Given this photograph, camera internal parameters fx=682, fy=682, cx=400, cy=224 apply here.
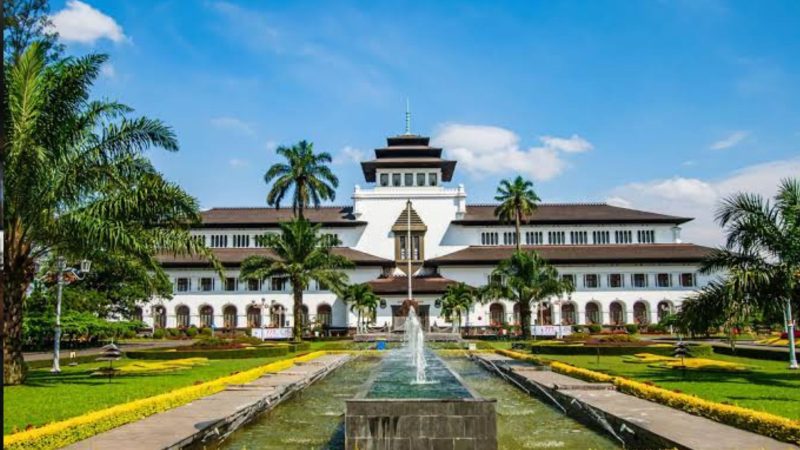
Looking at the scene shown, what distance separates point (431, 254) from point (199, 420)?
58659mm

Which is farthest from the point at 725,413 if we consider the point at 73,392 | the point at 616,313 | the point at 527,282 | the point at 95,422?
the point at 616,313

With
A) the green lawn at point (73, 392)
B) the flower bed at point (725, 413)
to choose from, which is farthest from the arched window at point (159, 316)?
the flower bed at point (725, 413)

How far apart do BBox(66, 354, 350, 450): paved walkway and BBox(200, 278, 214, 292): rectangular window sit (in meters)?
48.7

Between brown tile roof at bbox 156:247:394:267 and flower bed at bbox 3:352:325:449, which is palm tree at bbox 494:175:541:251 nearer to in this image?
brown tile roof at bbox 156:247:394:267

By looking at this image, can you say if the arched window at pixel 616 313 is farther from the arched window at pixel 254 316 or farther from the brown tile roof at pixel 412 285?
the arched window at pixel 254 316

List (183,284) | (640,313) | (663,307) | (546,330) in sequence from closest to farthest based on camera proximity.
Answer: (546,330) < (663,307) < (640,313) < (183,284)

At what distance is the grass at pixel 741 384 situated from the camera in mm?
14547

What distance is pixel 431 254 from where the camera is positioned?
231ft

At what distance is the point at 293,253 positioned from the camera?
152ft

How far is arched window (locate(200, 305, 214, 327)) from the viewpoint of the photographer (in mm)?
66062

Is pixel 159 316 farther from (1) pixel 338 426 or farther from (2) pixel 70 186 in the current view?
(1) pixel 338 426

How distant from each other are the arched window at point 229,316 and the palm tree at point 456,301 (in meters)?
20.8

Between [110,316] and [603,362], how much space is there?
44.6 meters

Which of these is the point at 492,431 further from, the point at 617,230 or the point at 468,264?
the point at 617,230
